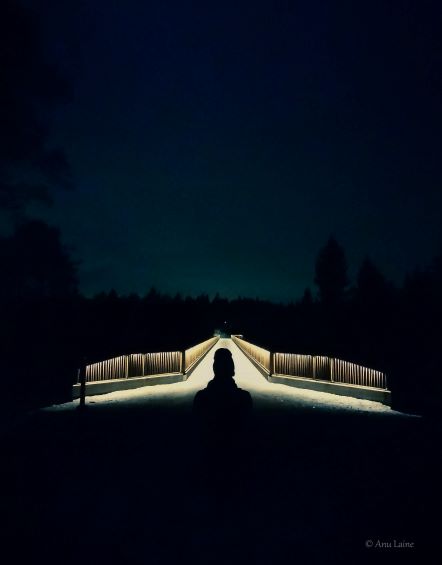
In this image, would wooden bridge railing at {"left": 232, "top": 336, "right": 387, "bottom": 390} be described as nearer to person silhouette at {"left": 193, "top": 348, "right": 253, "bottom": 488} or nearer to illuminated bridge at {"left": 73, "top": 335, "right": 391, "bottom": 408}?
illuminated bridge at {"left": 73, "top": 335, "right": 391, "bottom": 408}

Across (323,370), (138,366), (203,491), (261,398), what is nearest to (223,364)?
(203,491)

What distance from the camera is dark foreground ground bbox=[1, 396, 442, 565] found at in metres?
4.79

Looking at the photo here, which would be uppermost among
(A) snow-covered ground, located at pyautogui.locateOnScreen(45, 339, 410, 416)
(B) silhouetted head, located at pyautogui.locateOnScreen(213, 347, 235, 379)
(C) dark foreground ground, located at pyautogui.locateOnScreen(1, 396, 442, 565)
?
(B) silhouetted head, located at pyautogui.locateOnScreen(213, 347, 235, 379)

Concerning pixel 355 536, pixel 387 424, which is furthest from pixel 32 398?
pixel 355 536

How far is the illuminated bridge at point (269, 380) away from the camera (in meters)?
13.5

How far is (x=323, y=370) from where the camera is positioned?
15.2 metres

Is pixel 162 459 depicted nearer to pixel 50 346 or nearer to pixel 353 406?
pixel 353 406

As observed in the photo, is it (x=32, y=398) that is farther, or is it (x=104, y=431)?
(x=32, y=398)

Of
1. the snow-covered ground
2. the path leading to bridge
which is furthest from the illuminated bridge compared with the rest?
the path leading to bridge

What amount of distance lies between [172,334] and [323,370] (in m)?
41.3

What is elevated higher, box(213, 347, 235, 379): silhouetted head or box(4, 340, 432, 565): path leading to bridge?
box(213, 347, 235, 379): silhouetted head

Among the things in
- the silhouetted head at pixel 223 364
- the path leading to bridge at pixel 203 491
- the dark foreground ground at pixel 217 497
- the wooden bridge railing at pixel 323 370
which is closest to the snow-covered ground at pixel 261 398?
the wooden bridge railing at pixel 323 370

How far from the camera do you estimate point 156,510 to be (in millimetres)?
5754

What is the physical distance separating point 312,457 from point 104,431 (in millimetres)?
5676
